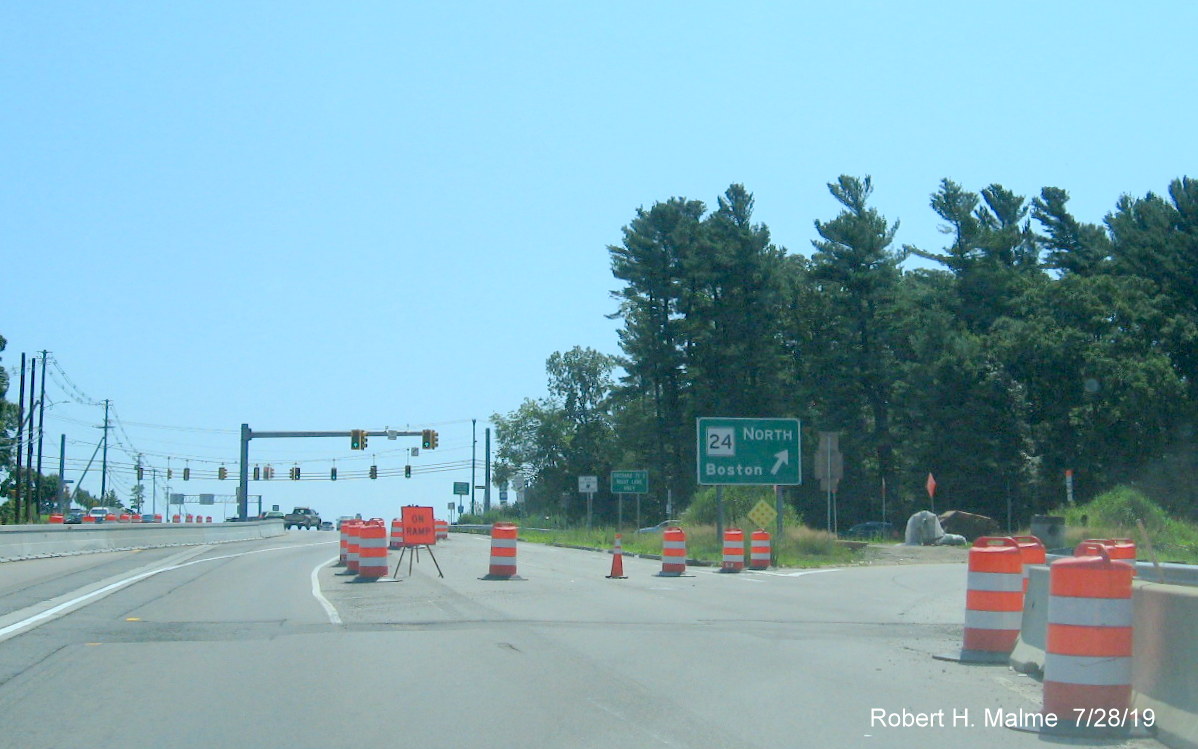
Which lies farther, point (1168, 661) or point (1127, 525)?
point (1127, 525)

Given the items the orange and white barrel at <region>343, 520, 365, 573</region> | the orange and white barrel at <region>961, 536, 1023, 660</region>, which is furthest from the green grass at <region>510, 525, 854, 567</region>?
the orange and white barrel at <region>961, 536, 1023, 660</region>

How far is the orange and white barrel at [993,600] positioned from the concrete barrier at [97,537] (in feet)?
94.2

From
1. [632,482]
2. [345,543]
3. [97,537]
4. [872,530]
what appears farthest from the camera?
[872,530]

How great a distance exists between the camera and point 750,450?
3322 cm

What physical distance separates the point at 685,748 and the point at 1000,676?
4346 mm

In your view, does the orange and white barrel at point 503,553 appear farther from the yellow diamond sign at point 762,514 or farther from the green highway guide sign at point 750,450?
the yellow diamond sign at point 762,514

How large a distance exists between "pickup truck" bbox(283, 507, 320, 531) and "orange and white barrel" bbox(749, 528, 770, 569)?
77516 millimetres

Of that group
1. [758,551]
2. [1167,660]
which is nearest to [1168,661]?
[1167,660]

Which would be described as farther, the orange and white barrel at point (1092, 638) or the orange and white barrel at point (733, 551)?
the orange and white barrel at point (733, 551)

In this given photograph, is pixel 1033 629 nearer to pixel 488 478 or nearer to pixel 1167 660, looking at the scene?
pixel 1167 660

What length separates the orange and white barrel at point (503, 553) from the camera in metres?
23.1

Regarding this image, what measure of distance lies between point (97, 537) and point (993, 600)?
37296 mm

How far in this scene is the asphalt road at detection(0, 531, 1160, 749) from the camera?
829 centimetres

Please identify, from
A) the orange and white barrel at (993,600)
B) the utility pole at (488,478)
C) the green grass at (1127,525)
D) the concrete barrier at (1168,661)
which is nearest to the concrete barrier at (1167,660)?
the concrete barrier at (1168,661)
